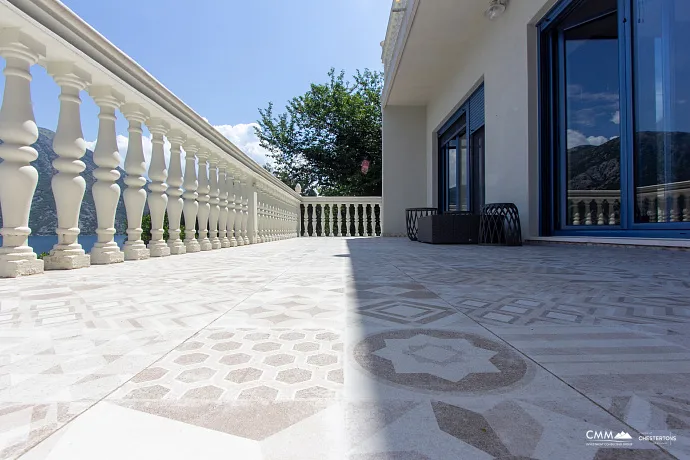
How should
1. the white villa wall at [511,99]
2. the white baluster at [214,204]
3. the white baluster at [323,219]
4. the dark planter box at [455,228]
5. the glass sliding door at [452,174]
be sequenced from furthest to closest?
the white baluster at [323,219], the glass sliding door at [452,174], the dark planter box at [455,228], the white baluster at [214,204], the white villa wall at [511,99]

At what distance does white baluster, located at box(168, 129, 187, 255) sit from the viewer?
360cm

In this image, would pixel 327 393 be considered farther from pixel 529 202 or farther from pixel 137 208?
pixel 529 202

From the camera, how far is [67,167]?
89.7 inches

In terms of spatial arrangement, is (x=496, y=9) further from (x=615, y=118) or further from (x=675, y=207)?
(x=675, y=207)

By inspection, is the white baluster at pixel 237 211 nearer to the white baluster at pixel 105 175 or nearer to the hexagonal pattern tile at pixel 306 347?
the white baluster at pixel 105 175

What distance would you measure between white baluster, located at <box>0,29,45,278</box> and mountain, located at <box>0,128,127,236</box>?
97 millimetres

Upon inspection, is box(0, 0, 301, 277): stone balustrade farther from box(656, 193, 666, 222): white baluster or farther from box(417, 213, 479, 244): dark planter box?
box(656, 193, 666, 222): white baluster

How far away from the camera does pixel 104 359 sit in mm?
789

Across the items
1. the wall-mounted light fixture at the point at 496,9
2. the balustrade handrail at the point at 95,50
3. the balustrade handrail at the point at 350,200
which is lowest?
the balustrade handrail at the point at 350,200

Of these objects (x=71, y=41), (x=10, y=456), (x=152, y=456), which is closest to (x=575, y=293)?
(x=152, y=456)

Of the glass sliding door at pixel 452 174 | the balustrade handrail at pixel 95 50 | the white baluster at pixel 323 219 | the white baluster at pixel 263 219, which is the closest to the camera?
the balustrade handrail at pixel 95 50

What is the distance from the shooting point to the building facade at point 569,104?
285cm

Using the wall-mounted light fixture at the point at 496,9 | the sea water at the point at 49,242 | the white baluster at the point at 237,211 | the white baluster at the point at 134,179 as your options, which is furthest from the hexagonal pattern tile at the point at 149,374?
the wall-mounted light fixture at the point at 496,9

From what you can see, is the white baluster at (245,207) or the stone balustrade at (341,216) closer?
the white baluster at (245,207)
